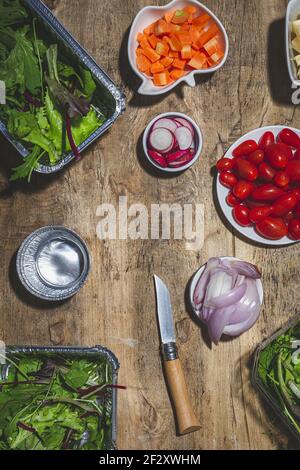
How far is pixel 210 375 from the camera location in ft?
5.67

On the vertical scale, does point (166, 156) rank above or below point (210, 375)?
above

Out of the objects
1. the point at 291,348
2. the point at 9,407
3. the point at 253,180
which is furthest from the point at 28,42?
the point at 291,348

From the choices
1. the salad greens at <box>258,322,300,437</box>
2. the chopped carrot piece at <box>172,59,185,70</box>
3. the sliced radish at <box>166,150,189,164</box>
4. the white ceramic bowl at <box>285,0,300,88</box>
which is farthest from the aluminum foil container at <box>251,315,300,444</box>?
the chopped carrot piece at <box>172,59,185,70</box>

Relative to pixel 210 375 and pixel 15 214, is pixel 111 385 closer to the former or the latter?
pixel 210 375

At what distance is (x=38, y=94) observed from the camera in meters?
1.63

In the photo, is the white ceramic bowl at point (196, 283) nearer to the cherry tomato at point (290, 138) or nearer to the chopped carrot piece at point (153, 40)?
the cherry tomato at point (290, 138)

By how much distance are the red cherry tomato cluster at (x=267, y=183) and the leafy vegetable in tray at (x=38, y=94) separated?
0.41 m

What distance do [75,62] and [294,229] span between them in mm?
743

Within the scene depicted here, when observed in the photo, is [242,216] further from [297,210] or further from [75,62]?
[75,62]

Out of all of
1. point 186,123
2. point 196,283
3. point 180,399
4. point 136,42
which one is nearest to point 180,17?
point 136,42

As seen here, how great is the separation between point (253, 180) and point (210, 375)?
568mm

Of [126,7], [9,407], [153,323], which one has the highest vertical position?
[126,7]

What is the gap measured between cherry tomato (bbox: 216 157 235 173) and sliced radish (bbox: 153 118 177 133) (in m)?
0.16

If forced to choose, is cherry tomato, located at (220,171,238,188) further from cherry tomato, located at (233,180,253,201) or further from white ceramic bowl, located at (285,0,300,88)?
white ceramic bowl, located at (285,0,300,88)
